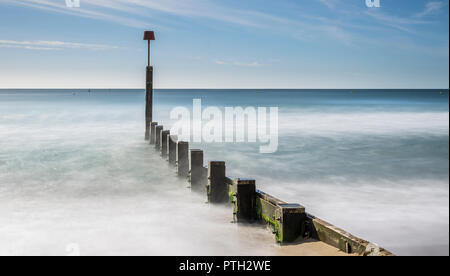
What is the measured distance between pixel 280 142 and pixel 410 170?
6.94m

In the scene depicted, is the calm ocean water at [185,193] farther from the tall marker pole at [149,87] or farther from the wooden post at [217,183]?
the tall marker pole at [149,87]

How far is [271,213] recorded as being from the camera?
531cm

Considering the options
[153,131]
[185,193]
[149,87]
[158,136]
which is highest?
[149,87]

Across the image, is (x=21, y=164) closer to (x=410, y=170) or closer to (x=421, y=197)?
(x=421, y=197)

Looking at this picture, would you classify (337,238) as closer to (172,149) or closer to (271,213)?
(271,213)

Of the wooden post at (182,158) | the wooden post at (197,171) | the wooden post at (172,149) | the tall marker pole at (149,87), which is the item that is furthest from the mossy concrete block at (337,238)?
the tall marker pole at (149,87)

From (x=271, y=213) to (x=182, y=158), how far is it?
14.9ft

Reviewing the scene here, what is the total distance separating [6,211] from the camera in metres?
7.40

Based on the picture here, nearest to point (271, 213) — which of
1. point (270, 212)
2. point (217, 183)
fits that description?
point (270, 212)

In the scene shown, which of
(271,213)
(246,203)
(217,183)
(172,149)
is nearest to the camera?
(271,213)

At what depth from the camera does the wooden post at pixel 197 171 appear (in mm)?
7980

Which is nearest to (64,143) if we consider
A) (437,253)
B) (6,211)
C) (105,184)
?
(105,184)

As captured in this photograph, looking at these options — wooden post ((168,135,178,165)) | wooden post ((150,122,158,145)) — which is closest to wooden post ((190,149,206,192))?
wooden post ((168,135,178,165))

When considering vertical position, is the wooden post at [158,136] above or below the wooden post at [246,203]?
above
